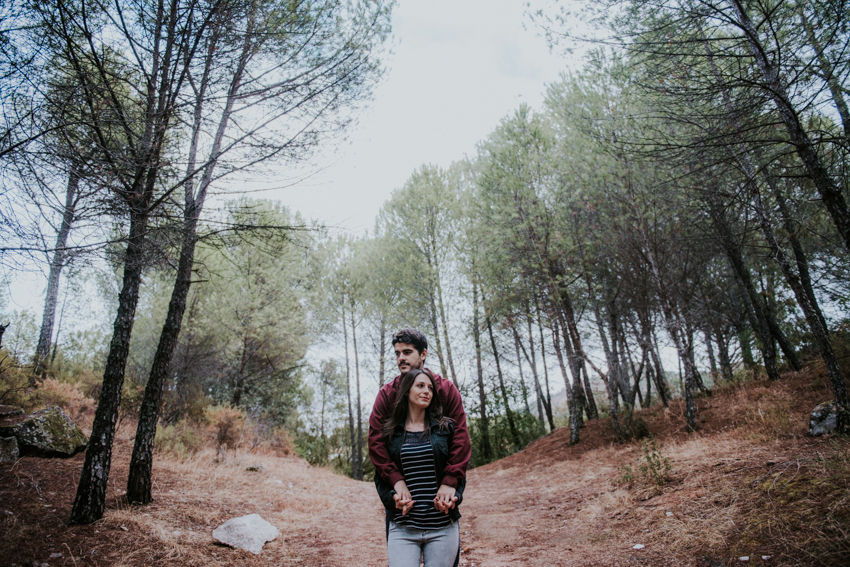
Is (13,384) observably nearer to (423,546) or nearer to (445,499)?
(423,546)

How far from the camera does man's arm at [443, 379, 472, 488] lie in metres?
1.97

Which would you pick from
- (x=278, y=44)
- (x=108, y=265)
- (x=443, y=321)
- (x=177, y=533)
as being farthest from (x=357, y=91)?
(x=443, y=321)

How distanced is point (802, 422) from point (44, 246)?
788 centimetres

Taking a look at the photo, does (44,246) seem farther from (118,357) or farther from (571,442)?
(571,442)

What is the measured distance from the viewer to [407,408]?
219cm

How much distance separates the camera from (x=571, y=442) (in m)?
10.3

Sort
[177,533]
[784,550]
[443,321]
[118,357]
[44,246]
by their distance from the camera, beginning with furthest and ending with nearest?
[443,321] < [118,357] < [177,533] < [44,246] < [784,550]

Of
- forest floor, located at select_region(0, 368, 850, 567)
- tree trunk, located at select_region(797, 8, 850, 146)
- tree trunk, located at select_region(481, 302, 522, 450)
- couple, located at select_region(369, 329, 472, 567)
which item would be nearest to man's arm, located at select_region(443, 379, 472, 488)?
couple, located at select_region(369, 329, 472, 567)

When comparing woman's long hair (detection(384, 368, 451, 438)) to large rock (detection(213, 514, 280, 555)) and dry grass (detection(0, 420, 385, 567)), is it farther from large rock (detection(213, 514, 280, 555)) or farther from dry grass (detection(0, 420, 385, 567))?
large rock (detection(213, 514, 280, 555))

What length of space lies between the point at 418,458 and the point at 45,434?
614 centimetres

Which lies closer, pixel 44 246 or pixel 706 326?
pixel 44 246

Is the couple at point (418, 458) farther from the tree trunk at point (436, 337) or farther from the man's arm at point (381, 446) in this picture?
the tree trunk at point (436, 337)

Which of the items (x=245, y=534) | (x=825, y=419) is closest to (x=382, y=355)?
(x=245, y=534)

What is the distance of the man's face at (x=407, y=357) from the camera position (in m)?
2.27
